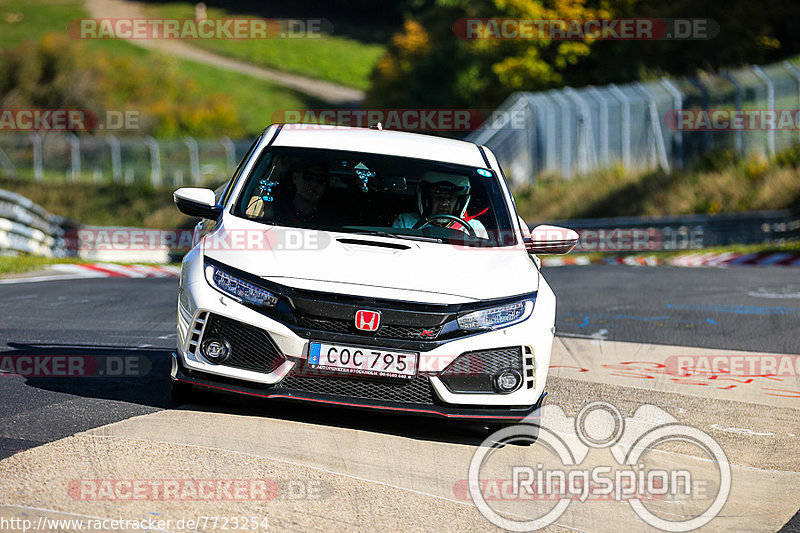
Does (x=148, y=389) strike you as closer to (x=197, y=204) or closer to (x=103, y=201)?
(x=197, y=204)

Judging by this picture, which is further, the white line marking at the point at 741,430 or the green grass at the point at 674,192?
the green grass at the point at 674,192

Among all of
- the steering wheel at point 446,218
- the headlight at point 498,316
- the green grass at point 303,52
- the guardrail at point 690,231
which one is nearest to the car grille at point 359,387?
the headlight at point 498,316

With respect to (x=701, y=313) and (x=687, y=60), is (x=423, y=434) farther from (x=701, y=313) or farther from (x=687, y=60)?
(x=687, y=60)

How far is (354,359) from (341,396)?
0.23 metres

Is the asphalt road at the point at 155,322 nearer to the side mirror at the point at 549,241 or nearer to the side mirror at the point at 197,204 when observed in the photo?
the side mirror at the point at 197,204

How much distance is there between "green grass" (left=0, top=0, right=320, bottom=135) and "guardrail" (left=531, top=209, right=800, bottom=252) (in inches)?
1754

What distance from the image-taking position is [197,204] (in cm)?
658

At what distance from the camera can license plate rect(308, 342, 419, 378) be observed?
575 centimetres

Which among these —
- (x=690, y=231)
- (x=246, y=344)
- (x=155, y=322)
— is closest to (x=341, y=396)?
Result: (x=246, y=344)

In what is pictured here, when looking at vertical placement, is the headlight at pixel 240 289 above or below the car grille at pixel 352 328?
above

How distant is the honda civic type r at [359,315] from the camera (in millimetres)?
5777

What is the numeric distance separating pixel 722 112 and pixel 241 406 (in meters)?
22.0

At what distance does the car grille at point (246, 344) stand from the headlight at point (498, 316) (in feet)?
3.20

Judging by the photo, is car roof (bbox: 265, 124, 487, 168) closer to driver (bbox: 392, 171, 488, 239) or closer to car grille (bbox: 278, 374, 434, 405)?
driver (bbox: 392, 171, 488, 239)
